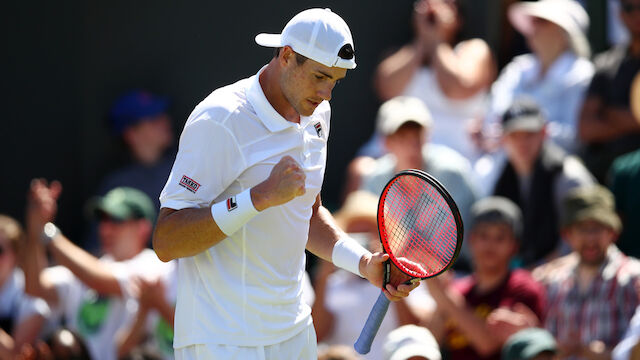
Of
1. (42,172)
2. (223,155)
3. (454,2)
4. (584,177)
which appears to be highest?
(223,155)

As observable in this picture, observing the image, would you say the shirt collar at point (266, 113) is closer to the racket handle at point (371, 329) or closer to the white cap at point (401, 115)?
the racket handle at point (371, 329)

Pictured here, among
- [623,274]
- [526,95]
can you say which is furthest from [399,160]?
[623,274]

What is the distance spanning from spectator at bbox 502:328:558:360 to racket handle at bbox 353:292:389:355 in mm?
1704

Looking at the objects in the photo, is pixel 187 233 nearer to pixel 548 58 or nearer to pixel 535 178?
pixel 535 178

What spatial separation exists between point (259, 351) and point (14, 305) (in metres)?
3.40

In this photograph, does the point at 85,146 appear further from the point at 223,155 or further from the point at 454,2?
the point at 223,155

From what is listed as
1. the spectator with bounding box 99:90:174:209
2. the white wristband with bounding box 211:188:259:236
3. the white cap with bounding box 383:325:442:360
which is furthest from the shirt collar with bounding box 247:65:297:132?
the spectator with bounding box 99:90:174:209

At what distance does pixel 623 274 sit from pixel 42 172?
4.53m

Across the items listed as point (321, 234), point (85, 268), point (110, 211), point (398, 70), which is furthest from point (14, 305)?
point (321, 234)

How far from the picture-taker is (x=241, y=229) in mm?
3494

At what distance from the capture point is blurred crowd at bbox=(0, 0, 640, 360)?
219 inches

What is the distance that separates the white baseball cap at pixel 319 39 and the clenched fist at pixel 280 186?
1.19 ft

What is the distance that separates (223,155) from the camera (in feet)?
11.2

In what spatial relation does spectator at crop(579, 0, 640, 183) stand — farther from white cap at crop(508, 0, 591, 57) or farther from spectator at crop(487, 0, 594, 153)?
white cap at crop(508, 0, 591, 57)
